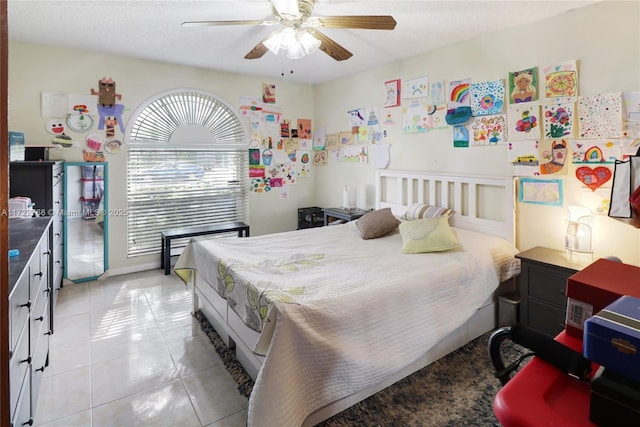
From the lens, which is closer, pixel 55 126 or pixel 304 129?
pixel 55 126

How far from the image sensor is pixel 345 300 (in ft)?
6.05

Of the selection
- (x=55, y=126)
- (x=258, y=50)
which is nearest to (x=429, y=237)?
(x=258, y=50)

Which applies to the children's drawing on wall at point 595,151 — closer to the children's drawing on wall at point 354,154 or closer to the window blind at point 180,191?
the children's drawing on wall at point 354,154

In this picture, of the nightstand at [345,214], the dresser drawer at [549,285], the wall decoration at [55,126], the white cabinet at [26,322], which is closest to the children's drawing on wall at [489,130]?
the dresser drawer at [549,285]

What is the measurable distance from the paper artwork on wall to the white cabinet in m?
3.42

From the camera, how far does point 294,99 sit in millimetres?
5121

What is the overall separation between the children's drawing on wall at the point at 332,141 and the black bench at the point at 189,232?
1644 millimetres

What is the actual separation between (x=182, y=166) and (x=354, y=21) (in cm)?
312

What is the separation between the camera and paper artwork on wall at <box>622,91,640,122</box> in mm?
2277

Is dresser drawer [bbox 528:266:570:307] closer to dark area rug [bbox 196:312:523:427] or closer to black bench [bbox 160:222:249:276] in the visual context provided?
dark area rug [bbox 196:312:523:427]

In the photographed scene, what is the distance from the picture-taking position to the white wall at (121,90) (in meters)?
3.49

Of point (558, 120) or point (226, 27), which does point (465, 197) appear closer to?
point (558, 120)

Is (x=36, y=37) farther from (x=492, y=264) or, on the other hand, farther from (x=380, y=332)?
(x=492, y=264)

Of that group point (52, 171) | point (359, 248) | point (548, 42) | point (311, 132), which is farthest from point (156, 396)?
point (311, 132)
